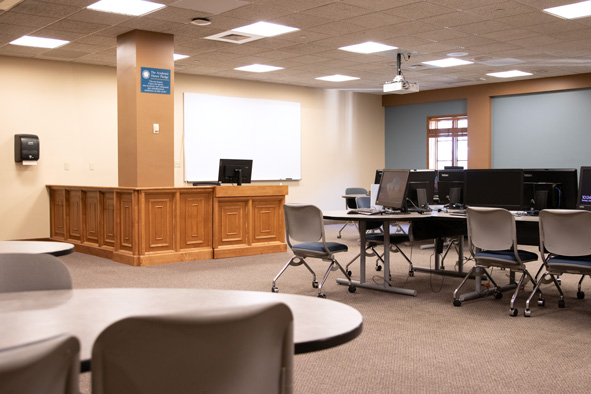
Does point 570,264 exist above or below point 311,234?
below

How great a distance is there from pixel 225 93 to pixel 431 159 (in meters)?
5.04

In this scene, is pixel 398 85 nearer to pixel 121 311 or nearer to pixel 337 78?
pixel 337 78

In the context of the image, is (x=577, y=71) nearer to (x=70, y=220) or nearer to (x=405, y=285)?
(x=405, y=285)

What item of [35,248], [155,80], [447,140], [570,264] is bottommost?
[570,264]

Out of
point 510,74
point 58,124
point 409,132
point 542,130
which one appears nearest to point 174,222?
point 58,124

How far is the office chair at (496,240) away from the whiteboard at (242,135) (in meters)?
6.93

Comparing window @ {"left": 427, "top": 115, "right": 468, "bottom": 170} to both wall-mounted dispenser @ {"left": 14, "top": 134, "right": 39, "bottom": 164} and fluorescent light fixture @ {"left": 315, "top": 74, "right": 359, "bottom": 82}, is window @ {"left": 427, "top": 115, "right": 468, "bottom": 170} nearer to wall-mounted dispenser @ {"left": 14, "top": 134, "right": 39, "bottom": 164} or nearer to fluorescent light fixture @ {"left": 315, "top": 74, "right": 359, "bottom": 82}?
fluorescent light fixture @ {"left": 315, "top": 74, "right": 359, "bottom": 82}

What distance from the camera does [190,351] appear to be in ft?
4.13

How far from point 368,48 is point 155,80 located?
3.12 meters

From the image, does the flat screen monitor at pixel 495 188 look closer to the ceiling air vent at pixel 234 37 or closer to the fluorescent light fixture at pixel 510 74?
the ceiling air vent at pixel 234 37

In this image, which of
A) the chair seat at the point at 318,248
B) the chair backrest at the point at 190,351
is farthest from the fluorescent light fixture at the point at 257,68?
the chair backrest at the point at 190,351

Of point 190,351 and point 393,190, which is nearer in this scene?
point 190,351

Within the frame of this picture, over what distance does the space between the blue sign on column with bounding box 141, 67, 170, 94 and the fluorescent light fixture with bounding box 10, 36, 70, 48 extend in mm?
1415

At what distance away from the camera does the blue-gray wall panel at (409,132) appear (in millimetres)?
13797
